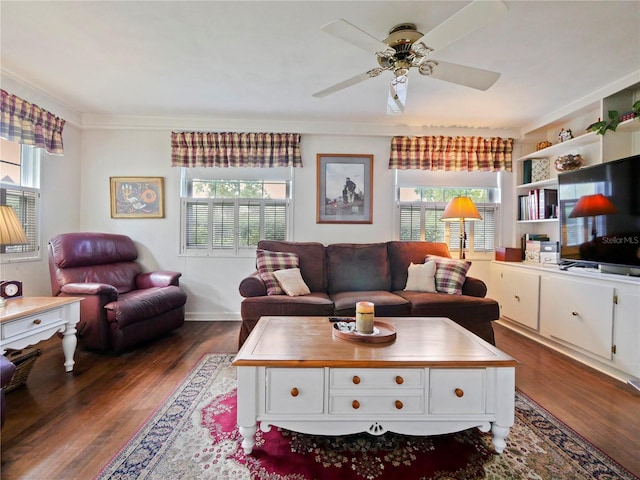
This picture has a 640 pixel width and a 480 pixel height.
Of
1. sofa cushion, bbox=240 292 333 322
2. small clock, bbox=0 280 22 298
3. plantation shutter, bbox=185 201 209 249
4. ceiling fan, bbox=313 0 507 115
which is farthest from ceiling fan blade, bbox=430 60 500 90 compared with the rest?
small clock, bbox=0 280 22 298

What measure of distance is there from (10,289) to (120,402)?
1.14 metres

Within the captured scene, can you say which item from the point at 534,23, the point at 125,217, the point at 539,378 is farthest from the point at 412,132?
the point at 125,217

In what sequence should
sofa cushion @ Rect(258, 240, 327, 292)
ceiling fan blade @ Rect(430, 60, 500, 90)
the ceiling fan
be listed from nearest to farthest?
1. the ceiling fan
2. ceiling fan blade @ Rect(430, 60, 500, 90)
3. sofa cushion @ Rect(258, 240, 327, 292)

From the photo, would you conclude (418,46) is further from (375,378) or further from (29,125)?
(29,125)

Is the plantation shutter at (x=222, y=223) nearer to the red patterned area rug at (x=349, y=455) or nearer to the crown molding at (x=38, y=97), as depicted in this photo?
the crown molding at (x=38, y=97)

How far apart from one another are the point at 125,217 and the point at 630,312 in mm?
4846

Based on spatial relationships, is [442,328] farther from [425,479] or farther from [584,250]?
[584,250]

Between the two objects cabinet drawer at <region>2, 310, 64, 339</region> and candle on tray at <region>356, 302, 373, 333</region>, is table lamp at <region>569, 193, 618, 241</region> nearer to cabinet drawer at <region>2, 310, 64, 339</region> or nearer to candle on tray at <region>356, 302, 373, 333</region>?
candle on tray at <region>356, 302, 373, 333</region>

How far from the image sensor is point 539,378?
217 cm

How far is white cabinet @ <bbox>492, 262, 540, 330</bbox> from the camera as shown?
2.95m

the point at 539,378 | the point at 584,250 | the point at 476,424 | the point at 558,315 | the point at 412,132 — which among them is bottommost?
the point at 539,378

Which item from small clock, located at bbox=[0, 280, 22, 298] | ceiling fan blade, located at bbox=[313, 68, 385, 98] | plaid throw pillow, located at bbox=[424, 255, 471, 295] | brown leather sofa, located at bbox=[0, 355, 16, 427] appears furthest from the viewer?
plaid throw pillow, located at bbox=[424, 255, 471, 295]

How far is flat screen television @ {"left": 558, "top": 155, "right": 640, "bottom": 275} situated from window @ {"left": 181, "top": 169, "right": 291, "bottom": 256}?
2840 mm

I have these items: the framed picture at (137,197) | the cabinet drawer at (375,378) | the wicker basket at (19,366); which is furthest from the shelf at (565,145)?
the wicker basket at (19,366)
